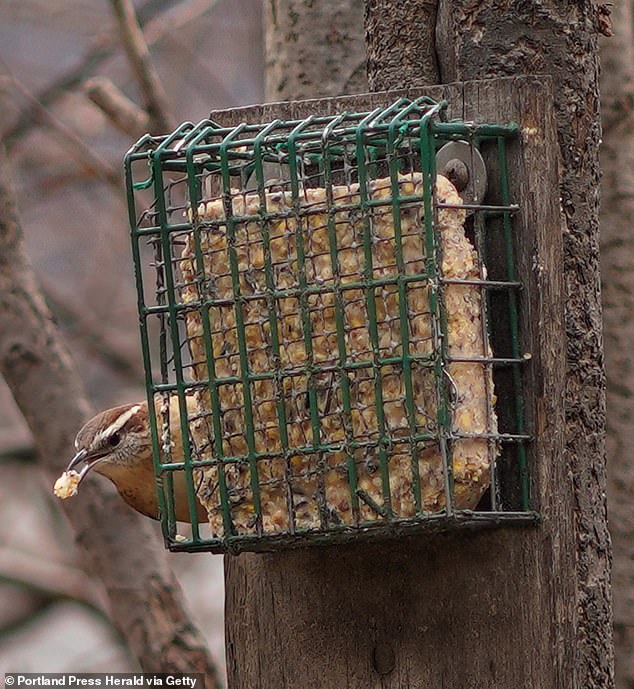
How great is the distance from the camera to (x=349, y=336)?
11.3 feet

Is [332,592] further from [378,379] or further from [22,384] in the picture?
[22,384]

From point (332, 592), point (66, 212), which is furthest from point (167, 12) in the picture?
point (332, 592)

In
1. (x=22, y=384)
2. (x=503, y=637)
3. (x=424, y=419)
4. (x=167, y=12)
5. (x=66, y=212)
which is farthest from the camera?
(x=66, y=212)

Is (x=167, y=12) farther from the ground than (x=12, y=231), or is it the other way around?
(x=167, y=12)

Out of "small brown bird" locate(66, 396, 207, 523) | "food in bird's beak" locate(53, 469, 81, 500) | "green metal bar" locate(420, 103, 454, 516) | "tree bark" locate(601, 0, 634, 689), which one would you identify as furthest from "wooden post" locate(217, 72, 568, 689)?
"tree bark" locate(601, 0, 634, 689)

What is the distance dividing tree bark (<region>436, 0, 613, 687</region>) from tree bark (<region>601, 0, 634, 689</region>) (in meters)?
1.91

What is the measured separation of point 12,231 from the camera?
598cm

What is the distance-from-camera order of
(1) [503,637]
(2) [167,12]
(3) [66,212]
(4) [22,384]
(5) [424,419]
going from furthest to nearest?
(3) [66,212] → (2) [167,12] → (4) [22,384] → (1) [503,637] → (5) [424,419]

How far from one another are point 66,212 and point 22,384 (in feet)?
22.4

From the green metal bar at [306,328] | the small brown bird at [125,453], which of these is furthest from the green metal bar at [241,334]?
the small brown bird at [125,453]

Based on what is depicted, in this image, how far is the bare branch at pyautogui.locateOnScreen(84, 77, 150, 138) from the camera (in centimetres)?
612

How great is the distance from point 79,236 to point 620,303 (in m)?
7.19

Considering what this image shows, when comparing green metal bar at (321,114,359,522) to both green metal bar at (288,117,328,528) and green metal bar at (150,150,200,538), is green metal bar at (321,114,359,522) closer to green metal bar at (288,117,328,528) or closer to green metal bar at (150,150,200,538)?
green metal bar at (288,117,328,528)

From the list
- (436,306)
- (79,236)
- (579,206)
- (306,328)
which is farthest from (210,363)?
(79,236)
